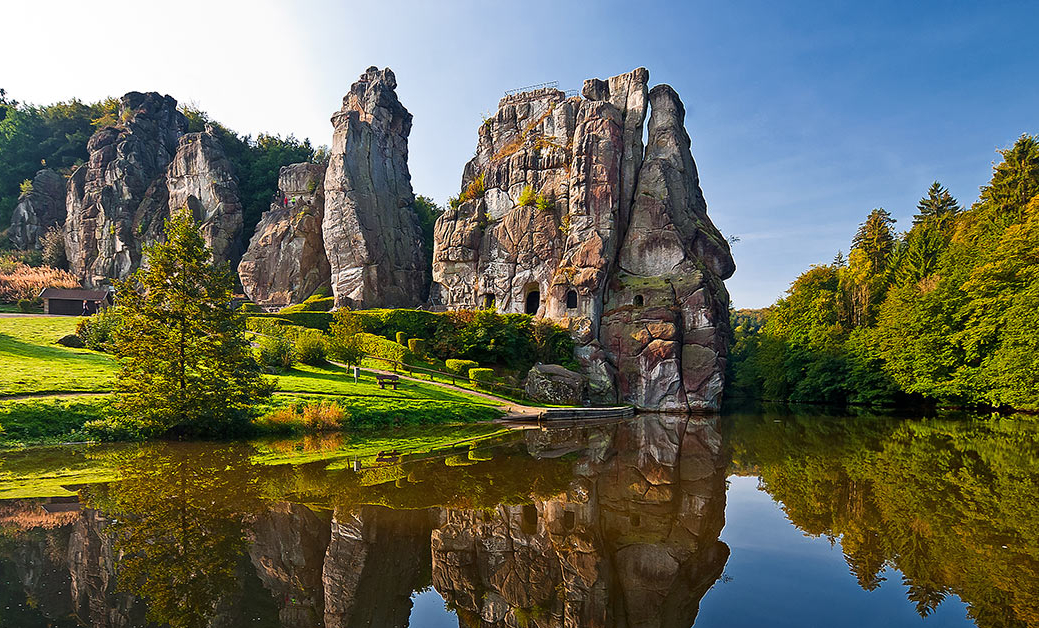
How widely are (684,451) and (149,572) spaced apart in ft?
48.6

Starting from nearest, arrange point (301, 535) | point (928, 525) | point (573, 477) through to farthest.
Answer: point (301, 535), point (928, 525), point (573, 477)

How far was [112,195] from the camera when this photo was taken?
49688 mm

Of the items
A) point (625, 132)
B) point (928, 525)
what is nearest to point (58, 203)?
point (625, 132)

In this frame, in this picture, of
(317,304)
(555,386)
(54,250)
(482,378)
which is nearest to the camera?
(482,378)

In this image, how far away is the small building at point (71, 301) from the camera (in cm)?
3941

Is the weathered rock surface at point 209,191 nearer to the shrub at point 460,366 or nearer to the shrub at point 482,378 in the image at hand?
the shrub at point 460,366

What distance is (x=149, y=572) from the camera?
19.0ft

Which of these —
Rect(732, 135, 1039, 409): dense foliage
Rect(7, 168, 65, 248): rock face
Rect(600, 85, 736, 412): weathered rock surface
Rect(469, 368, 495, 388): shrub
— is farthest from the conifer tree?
Rect(7, 168, 65, 248): rock face

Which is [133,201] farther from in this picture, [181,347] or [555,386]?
[555,386]

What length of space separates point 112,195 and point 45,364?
41.4 m

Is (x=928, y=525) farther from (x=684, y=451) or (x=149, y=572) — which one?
(x=149, y=572)

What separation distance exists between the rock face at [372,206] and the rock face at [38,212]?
3560 cm

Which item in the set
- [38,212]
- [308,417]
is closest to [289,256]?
[38,212]

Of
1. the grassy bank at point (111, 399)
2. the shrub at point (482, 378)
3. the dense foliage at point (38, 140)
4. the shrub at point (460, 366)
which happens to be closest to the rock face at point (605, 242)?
the shrub at point (482, 378)
